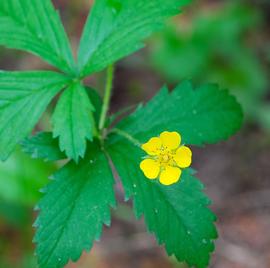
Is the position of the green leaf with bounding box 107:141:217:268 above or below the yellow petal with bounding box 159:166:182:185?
below

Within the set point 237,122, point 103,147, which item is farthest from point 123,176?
point 237,122

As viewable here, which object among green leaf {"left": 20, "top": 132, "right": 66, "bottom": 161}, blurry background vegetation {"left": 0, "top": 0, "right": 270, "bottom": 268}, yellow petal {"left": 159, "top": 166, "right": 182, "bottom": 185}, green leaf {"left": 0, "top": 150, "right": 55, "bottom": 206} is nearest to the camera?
yellow petal {"left": 159, "top": 166, "right": 182, "bottom": 185}

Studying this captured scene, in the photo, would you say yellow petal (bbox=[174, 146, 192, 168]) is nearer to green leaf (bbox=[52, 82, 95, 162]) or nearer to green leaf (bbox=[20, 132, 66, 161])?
green leaf (bbox=[52, 82, 95, 162])

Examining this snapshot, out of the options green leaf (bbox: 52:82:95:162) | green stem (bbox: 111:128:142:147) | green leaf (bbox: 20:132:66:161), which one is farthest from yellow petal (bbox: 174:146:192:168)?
green leaf (bbox: 20:132:66:161)

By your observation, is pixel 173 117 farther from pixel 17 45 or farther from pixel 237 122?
pixel 17 45

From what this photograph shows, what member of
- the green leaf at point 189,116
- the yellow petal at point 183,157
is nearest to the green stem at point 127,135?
the green leaf at point 189,116

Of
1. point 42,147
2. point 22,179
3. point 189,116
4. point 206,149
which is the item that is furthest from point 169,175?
point 206,149
